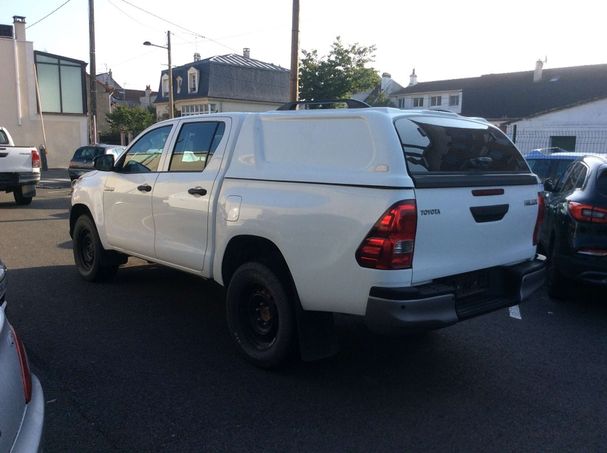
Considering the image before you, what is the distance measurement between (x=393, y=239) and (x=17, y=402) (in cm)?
212

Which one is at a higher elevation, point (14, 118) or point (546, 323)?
point (14, 118)

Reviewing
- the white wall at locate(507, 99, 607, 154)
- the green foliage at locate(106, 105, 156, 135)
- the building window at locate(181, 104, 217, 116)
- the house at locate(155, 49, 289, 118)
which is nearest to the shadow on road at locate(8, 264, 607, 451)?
the white wall at locate(507, 99, 607, 154)

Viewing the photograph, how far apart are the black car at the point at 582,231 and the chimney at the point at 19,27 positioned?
30922mm

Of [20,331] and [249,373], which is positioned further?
[20,331]

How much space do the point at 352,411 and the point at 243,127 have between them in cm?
239

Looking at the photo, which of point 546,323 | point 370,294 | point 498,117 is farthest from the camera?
point 498,117

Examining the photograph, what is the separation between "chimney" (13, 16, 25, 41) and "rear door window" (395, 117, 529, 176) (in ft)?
103

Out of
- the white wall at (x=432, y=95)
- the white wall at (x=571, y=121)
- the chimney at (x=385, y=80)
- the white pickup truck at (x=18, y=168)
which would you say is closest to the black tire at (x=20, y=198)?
the white pickup truck at (x=18, y=168)

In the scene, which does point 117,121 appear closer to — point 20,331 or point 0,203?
point 0,203

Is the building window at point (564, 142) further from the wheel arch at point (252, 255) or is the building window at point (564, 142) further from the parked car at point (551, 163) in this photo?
the wheel arch at point (252, 255)

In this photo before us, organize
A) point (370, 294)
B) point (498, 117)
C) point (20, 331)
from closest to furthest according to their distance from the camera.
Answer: point (370, 294) < point (20, 331) < point (498, 117)

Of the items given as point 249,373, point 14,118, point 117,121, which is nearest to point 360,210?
point 249,373

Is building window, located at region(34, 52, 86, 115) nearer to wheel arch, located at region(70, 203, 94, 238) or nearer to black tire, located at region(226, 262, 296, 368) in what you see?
wheel arch, located at region(70, 203, 94, 238)

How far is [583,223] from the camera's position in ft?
18.0
